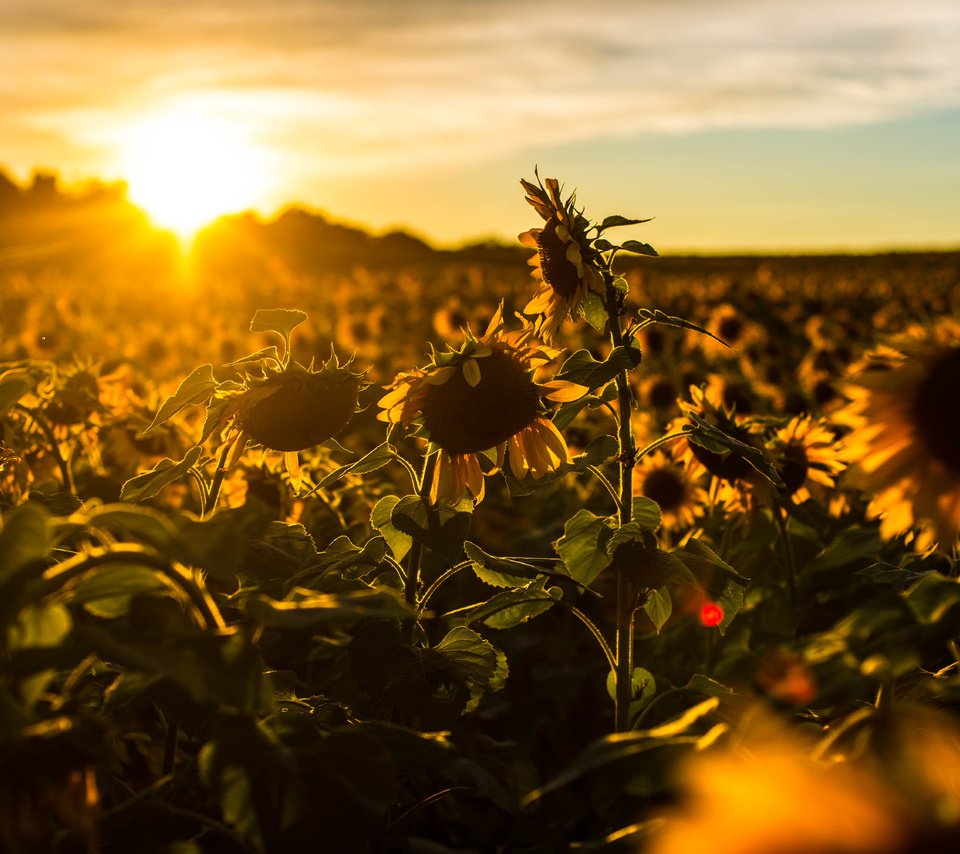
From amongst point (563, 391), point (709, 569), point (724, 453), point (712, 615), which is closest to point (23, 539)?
point (563, 391)

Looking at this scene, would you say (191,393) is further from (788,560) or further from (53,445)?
(788,560)

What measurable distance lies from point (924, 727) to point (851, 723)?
0.35 metres

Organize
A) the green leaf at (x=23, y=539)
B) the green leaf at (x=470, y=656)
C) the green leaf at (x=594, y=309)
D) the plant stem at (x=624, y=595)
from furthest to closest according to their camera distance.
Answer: the green leaf at (x=594, y=309) < the plant stem at (x=624, y=595) < the green leaf at (x=470, y=656) < the green leaf at (x=23, y=539)

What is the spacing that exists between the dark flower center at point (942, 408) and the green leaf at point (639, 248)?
71cm

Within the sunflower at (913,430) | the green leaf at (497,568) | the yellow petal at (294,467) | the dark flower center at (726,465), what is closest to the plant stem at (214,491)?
the yellow petal at (294,467)

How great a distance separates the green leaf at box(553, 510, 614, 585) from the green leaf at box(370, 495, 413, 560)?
0.34 metres

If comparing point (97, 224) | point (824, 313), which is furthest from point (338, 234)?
point (824, 313)

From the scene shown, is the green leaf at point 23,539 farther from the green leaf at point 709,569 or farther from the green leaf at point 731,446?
the green leaf at point 709,569

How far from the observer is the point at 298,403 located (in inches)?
86.2

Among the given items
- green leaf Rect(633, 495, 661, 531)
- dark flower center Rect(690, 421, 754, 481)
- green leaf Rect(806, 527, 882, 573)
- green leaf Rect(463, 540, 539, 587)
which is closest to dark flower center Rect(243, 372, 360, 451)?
green leaf Rect(463, 540, 539, 587)

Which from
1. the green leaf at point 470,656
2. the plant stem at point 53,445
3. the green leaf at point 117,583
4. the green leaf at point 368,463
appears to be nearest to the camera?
the green leaf at point 117,583

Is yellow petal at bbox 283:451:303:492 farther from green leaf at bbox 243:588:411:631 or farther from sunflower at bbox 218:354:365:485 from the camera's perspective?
green leaf at bbox 243:588:411:631

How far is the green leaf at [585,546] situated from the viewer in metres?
2.20

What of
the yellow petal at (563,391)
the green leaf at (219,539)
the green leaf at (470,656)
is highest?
the yellow petal at (563,391)
